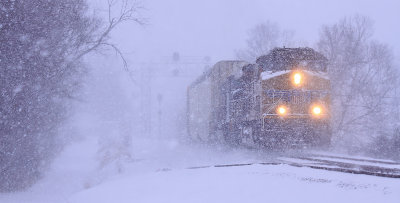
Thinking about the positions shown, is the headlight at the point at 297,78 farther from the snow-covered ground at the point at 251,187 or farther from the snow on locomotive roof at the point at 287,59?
the snow-covered ground at the point at 251,187

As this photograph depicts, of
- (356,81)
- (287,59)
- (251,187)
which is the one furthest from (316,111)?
(356,81)

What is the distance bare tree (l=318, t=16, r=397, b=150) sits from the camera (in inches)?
784

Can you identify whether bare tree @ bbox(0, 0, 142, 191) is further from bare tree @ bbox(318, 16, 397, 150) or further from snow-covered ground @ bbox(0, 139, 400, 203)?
bare tree @ bbox(318, 16, 397, 150)

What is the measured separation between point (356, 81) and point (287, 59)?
12.2 meters

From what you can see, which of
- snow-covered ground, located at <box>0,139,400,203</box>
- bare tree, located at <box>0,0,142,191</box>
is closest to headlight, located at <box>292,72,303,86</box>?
snow-covered ground, located at <box>0,139,400,203</box>

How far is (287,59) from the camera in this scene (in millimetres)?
11477

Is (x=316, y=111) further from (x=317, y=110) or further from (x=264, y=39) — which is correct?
(x=264, y=39)

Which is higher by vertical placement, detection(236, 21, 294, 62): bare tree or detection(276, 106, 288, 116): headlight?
detection(236, 21, 294, 62): bare tree

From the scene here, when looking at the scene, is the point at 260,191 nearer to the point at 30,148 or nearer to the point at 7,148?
the point at 7,148

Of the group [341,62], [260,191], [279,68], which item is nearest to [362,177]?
[260,191]

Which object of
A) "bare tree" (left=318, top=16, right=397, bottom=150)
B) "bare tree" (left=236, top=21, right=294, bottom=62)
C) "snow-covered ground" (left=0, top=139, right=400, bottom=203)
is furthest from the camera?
"bare tree" (left=236, top=21, right=294, bottom=62)

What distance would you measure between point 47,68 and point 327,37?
1723 cm

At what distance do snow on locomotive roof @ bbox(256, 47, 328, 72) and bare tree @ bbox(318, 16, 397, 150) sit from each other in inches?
342

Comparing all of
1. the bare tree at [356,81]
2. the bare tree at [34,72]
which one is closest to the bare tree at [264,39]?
the bare tree at [356,81]
